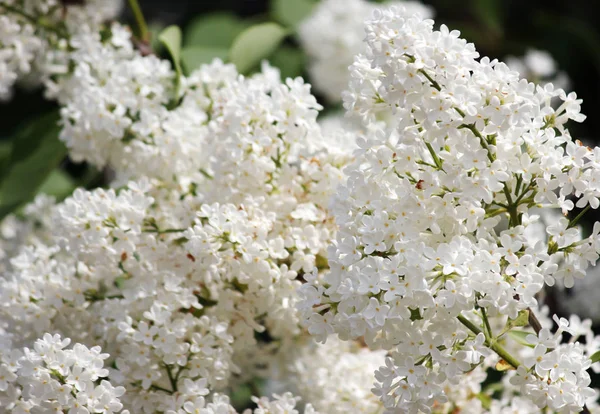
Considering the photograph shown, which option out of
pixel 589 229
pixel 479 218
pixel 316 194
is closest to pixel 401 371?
pixel 479 218

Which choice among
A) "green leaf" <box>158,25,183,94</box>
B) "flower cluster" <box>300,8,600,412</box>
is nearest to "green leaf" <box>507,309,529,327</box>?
"flower cluster" <box>300,8,600,412</box>

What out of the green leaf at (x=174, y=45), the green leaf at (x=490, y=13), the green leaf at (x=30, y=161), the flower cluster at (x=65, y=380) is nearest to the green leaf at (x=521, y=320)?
the flower cluster at (x=65, y=380)

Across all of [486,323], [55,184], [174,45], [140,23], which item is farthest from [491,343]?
[55,184]

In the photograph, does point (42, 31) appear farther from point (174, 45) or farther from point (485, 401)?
point (485, 401)

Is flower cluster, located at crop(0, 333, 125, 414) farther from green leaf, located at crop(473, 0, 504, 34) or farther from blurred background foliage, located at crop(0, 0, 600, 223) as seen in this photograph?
green leaf, located at crop(473, 0, 504, 34)

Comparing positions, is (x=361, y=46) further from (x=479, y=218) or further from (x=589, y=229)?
(x=479, y=218)

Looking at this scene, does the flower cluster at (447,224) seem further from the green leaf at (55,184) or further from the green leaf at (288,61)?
the green leaf at (288,61)
